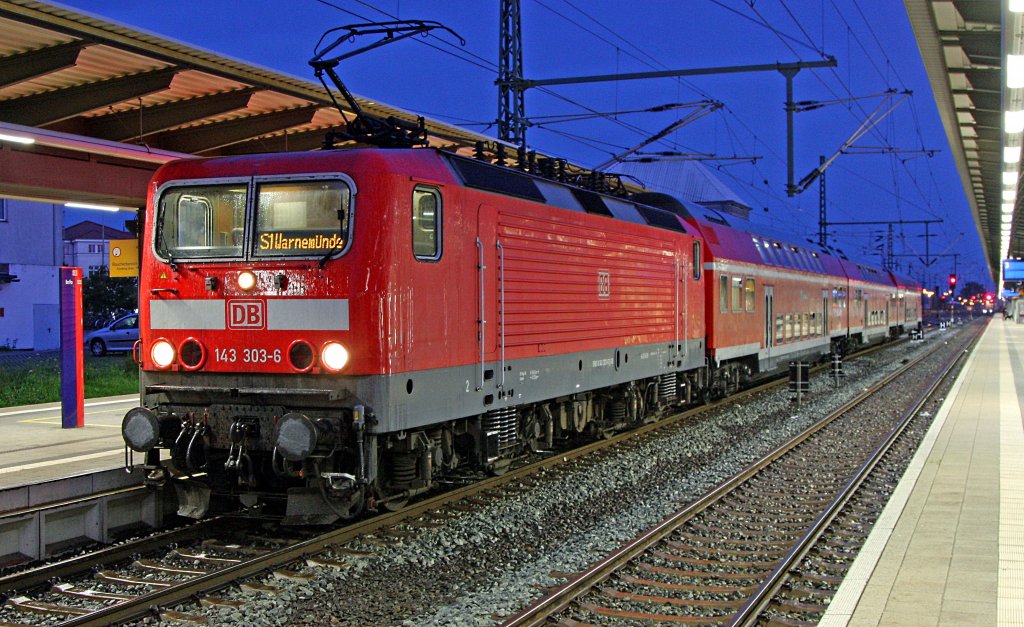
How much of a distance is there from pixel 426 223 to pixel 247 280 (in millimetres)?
1670

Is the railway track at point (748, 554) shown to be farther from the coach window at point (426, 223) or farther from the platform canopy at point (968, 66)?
the platform canopy at point (968, 66)

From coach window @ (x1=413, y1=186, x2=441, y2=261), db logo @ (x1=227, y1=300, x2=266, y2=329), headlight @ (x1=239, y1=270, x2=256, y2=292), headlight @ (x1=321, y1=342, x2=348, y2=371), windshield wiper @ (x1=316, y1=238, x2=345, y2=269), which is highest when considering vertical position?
coach window @ (x1=413, y1=186, x2=441, y2=261)

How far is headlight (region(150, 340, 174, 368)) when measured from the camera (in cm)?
838

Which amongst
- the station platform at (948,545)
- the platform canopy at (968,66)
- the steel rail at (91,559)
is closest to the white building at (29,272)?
the steel rail at (91,559)

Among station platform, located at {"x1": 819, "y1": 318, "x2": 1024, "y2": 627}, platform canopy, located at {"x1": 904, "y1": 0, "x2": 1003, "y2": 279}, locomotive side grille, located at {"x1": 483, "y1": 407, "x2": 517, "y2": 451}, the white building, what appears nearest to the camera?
station platform, located at {"x1": 819, "y1": 318, "x2": 1024, "y2": 627}

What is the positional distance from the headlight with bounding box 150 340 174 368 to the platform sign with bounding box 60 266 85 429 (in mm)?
5913

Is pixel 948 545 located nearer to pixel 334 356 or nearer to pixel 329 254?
pixel 334 356

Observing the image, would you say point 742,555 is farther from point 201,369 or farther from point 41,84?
point 41,84

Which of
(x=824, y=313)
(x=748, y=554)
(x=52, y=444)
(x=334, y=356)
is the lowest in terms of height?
(x=748, y=554)

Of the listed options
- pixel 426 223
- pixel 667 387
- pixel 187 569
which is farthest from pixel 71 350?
pixel 667 387

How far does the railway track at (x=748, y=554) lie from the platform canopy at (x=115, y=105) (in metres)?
5.56

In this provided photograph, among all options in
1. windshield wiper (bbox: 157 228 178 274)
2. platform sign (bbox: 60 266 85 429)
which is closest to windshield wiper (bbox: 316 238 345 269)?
windshield wiper (bbox: 157 228 178 274)

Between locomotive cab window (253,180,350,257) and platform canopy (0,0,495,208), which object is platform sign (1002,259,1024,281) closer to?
platform canopy (0,0,495,208)

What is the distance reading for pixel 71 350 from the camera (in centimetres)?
1366
